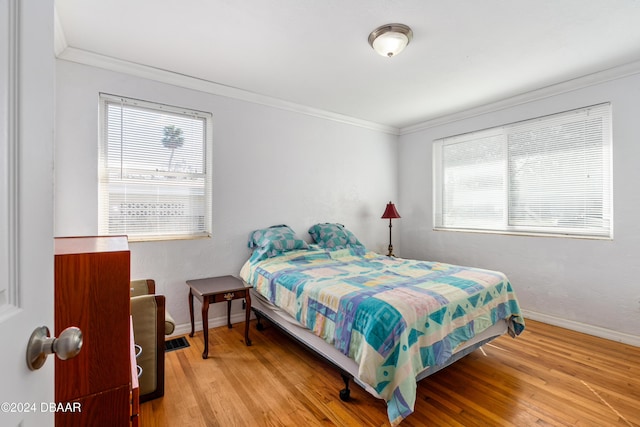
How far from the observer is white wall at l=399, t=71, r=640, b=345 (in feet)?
9.07

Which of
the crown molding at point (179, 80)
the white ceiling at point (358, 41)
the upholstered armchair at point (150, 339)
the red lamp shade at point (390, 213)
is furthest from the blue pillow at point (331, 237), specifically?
the upholstered armchair at point (150, 339)

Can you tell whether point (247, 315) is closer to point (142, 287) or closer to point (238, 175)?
point (142, 287)

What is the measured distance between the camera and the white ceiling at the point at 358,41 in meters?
1.98

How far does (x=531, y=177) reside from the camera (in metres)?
3.45

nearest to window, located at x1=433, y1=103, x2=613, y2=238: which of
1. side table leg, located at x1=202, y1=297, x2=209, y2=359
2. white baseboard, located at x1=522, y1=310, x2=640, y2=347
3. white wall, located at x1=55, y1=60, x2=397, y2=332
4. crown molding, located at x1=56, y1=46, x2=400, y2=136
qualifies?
white baseboard, located at x1=522, y1=310, x2=640, y2=347

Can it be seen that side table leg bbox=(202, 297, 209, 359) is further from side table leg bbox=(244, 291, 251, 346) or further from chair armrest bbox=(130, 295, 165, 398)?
chair armrest bbox=(130, 295, 165, 398)

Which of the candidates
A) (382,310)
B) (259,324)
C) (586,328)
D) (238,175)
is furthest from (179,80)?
(586,328)

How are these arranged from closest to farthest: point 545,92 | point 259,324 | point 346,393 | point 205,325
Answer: point 346,393 → point 205,325 → point 259,324 → point 545,92

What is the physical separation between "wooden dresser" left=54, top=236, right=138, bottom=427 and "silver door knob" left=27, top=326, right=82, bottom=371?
538mm

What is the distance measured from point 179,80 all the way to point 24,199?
2.87 meters

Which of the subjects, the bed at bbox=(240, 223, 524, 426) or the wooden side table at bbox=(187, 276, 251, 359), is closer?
the bed at bbox=(240, 223, 524, 426)

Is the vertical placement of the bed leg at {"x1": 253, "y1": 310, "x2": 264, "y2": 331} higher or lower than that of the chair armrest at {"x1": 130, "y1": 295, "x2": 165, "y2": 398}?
lower

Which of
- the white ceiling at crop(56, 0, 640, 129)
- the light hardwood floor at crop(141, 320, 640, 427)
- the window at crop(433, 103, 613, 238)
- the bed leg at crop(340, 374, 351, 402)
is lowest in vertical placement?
the light hardwood floor at crop(141, 320, 640, 427)

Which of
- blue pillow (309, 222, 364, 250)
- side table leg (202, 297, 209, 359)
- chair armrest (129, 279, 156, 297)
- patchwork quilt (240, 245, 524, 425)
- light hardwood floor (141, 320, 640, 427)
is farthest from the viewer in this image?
blue pillow (309, 222, 364, 250)
